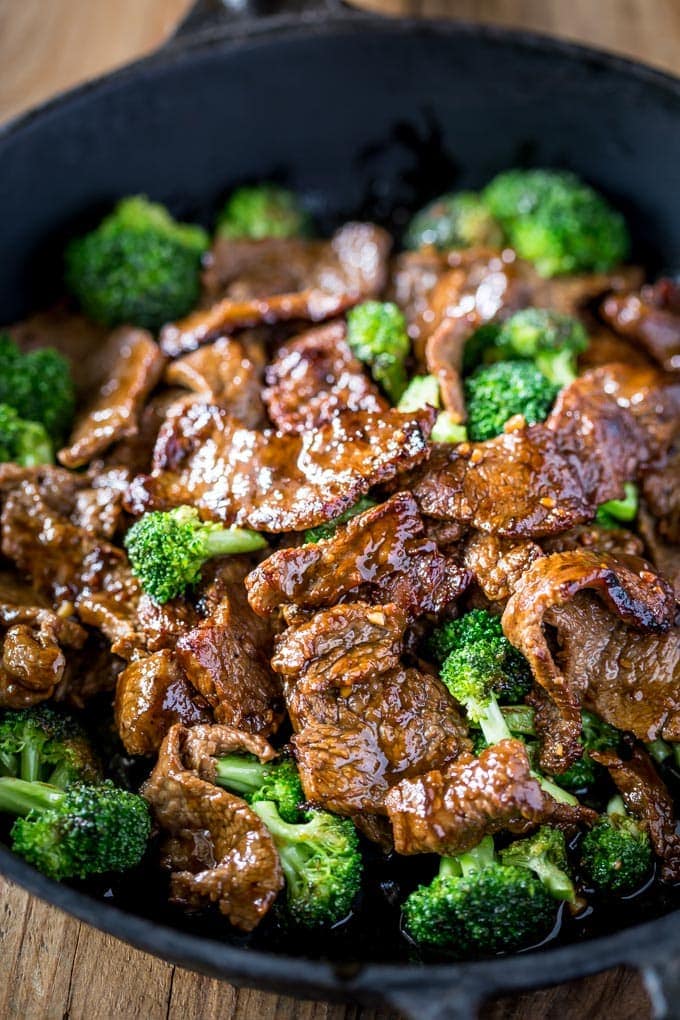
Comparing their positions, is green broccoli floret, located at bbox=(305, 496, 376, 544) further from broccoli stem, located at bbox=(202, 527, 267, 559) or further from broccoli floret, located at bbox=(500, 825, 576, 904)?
broccoli floret, located at bbox=(500, 825, 576, 904)

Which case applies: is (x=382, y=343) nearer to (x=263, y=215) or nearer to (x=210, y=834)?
(x=263, y=215)

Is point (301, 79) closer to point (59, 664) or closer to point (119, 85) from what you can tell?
point (119, 85)

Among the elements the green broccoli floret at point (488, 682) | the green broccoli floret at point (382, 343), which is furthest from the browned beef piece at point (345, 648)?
the green broccoli floret at point (382, 343)

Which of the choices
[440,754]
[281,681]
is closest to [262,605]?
[281,681]

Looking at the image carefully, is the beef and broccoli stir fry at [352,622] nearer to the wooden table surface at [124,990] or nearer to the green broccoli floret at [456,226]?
the wooden table surface at [124,990]

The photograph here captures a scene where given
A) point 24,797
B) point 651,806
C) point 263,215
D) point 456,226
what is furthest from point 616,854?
point 263,215

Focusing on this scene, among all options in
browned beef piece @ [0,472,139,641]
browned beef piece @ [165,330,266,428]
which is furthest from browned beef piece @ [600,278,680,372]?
browned beef piece @ [0,472,139,641]

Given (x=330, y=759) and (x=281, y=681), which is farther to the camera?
(x=281, y=681)

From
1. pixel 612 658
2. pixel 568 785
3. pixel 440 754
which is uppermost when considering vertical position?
pixel 440 754
